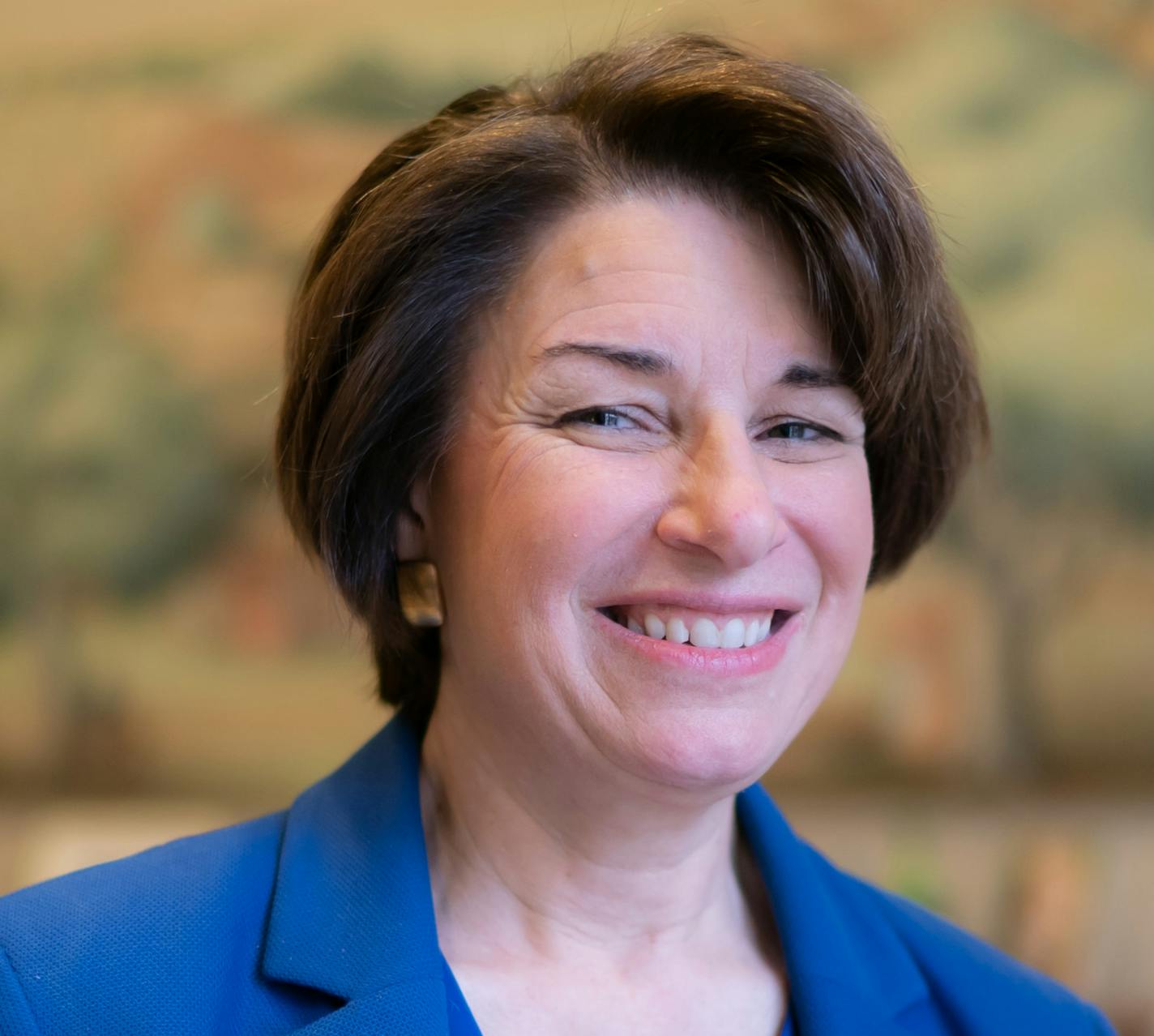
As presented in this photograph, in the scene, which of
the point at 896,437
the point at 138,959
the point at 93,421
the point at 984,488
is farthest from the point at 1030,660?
the point at 93,421

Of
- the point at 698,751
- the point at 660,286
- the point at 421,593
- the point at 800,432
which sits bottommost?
the point at 698,751

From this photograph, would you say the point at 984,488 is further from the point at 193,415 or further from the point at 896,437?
the point at 193,415

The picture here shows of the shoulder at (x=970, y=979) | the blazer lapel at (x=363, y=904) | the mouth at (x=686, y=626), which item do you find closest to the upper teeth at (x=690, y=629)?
the mouth at (x=686, y=626)

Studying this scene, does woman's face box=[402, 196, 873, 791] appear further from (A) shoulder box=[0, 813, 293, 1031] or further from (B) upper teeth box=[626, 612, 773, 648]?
(A) shoulder box=[0, 813, 293, 1031]

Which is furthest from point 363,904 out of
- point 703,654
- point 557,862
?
point 703,654

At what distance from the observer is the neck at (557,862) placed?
1457 millimetres

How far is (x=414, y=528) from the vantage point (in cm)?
154

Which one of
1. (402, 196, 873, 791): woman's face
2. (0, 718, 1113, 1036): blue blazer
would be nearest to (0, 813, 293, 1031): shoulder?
(0, 718, 1113, 1036): blue blazer

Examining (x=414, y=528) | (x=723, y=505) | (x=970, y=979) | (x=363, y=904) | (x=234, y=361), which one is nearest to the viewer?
(x=723, y=505)

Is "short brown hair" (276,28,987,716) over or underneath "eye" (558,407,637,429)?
over

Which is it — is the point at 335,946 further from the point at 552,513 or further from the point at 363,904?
the point at 552,513

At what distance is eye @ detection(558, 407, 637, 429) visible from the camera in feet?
4.56

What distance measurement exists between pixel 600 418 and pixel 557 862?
50cm

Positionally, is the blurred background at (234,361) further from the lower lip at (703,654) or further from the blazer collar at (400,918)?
the lower lip at (703,654)
